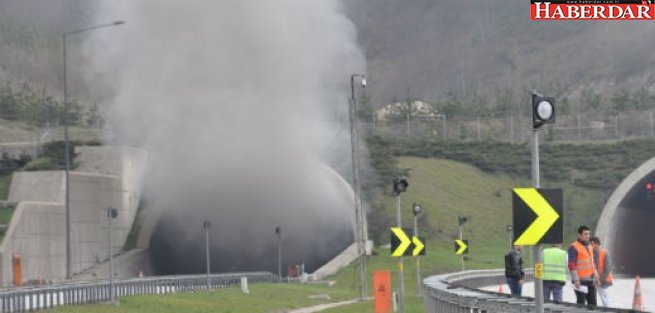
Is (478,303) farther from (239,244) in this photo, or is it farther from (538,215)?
(239,244)

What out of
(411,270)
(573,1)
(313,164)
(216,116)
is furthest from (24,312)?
(313,164)

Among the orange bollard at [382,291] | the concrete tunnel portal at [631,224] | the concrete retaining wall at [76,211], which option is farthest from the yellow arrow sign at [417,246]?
the concrete tunnel portal at [631,224]


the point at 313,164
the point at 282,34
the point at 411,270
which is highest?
the point at 282,34

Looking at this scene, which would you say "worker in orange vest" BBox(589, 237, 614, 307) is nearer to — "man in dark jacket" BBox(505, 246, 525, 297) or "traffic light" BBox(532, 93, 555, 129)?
"man in dark jacket" BBox(505, 246, 525, 297)

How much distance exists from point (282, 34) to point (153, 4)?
875 centimetres

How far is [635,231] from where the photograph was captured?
10562 centimetres

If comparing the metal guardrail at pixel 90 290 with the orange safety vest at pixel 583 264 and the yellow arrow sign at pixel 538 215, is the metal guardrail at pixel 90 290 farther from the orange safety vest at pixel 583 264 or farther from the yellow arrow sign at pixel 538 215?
the yellow arrow sign at pixel 538 215

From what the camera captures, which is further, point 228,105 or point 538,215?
point 228,105

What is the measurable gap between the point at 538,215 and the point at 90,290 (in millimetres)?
35176

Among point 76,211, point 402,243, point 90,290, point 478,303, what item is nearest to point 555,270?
point 478,303

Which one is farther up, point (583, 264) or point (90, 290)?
point (583, 264)

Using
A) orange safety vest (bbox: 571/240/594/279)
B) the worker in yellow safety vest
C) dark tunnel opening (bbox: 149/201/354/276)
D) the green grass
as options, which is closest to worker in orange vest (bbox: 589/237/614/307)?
the worker in yellow safety vest

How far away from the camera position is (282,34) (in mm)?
97562

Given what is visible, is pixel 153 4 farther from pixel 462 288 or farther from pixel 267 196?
pixel 462 288
